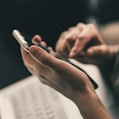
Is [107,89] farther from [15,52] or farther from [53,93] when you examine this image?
[15,52]

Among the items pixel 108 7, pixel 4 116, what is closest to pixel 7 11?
pixel 108 7

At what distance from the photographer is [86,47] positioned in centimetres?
80

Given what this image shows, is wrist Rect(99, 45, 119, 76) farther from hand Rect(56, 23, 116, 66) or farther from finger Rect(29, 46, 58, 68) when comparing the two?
finger Rect(29, 46, 58, 68)

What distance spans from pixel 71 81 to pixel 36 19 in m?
0.60

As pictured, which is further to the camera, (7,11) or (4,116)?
(7,11)

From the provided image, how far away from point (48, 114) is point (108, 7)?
600 mm

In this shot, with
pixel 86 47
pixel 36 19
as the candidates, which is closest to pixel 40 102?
pixel 86 47

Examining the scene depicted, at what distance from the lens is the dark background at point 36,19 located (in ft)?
3.58

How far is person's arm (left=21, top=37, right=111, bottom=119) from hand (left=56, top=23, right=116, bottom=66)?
0.18m

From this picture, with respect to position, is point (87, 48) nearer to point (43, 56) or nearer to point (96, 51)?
point (96, 51)

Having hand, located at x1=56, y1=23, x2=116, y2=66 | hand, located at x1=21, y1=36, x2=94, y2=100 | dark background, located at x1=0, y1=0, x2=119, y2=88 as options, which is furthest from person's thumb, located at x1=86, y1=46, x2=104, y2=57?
dark background, located at x1=0, y1=0, x2=119, y2=88

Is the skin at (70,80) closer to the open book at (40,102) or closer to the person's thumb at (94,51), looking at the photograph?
the open book at (40,102)

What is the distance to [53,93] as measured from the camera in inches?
30.2

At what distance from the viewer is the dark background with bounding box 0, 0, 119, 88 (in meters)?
1.09
